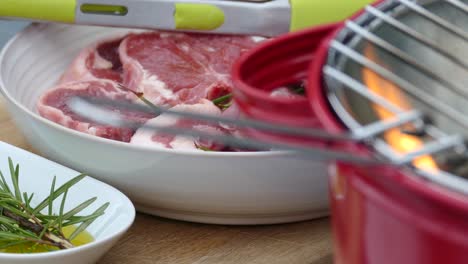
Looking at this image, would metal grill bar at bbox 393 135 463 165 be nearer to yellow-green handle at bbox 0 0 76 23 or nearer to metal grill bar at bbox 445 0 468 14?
metal grill bar at bbox 445 0 468 14

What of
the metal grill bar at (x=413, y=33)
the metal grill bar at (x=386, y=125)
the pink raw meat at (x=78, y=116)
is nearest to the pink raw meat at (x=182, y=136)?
the pink raw meat at (x=78, y=116)

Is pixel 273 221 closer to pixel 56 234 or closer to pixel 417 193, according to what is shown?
pixel 56 234

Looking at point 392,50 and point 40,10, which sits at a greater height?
point 392,50

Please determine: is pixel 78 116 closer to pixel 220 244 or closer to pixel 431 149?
pixel 220 244

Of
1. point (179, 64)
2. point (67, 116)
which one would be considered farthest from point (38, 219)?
point (179, 64)

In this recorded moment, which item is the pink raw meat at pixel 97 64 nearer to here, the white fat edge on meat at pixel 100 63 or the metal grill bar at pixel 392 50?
the white fat edge on meat at pixel 100 63

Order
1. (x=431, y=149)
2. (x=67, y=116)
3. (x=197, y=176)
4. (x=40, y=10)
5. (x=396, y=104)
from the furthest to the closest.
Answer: (x=40, y=10)
(x=67, y=116)
(x=197, y=176)
(x=396, y=104)
(x=431, y=149)

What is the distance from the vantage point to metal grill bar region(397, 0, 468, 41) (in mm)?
601

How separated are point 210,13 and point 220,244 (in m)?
0.32

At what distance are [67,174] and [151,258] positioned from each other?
128 mm

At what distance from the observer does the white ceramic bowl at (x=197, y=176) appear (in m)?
0.81

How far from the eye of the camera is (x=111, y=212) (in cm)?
82

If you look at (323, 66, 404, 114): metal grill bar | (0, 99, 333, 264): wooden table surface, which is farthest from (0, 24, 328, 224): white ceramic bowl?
(323, 66, 404, 114): metal grill bar

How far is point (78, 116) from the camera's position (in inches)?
37.6
